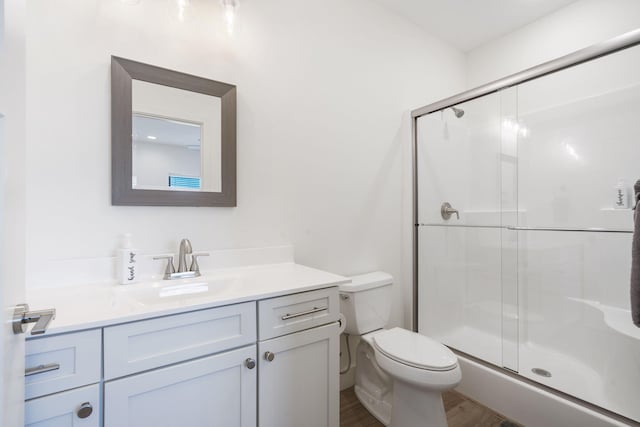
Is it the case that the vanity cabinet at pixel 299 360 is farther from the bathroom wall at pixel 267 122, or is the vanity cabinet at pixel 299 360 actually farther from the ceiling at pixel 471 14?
the ceiling at pixel 471 14

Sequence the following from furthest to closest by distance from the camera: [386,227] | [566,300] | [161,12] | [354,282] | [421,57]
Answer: [421,57] → [386,227] → [566,300] → [354,282] → [161,12]

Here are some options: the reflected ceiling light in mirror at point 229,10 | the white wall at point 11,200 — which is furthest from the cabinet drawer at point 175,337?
the reflected ceiling light in mirror at point 229,10

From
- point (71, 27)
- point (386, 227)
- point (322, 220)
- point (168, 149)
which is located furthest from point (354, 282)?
point (71, 27)

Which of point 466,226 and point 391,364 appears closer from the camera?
point 391,364

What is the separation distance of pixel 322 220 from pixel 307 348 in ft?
2.61

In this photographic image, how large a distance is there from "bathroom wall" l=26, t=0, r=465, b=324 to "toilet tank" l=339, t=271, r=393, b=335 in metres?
0.18

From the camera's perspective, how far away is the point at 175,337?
894mm

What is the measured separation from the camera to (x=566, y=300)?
6.21 ft

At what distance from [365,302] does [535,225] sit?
131 cm

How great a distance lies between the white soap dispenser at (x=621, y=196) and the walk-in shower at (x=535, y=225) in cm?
2

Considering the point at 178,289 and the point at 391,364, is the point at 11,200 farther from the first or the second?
the point at 391,364

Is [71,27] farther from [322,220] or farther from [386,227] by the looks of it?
[386,227]

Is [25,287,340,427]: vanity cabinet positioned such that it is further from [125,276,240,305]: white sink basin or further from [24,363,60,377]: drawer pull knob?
[125,276,240,305]: white sink basin

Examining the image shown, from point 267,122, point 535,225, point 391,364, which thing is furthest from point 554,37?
point 391,364
